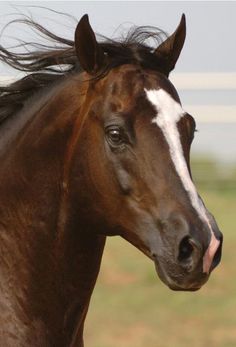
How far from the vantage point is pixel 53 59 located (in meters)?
4.97

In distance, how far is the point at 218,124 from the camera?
34.5 feet

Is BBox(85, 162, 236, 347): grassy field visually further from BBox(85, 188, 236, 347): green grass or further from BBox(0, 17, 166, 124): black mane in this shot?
BBox(0, 17, 166, 124): black mane

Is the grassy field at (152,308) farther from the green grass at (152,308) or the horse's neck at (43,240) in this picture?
the horse's neck at (43,240)

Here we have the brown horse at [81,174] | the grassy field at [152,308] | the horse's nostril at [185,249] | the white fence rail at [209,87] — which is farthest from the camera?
the white fence rail at [209,87]

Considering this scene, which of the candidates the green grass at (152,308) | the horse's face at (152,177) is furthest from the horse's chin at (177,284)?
the green grass at (152,308)

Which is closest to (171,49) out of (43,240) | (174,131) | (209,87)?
(174,131)

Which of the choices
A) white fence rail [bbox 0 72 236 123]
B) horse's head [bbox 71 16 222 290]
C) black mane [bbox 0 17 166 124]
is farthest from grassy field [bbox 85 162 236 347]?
horse's head [bbox 71 16 222 290]

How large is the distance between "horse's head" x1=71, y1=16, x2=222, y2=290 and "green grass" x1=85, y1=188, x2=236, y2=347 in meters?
3.67

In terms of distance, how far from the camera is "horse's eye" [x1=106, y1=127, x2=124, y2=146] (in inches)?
180

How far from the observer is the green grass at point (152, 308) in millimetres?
8422

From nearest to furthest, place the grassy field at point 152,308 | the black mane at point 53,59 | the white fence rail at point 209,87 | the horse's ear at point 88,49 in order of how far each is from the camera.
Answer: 1. the horse's ear at point 88,49
2. the black mane at point 53,59
3. the grassy field at point 152,308
4. the white fence rail at point 209,87

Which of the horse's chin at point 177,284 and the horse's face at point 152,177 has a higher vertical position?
the horse's face at point 152,177

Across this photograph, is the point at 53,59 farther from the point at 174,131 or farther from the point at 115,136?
the point at 174,131

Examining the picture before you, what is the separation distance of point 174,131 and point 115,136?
0.64 feet
